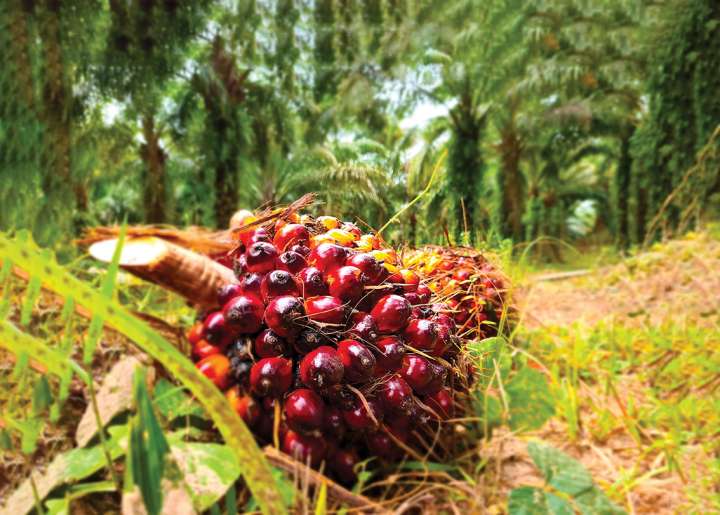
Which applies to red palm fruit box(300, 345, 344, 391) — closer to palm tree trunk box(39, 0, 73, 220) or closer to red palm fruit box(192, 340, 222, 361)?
red palm fruit box(192, 340, 222, 361)

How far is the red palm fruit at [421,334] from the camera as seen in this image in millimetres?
130

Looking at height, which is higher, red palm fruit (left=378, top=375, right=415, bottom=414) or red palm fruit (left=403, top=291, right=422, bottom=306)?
red palm fruit (left=403, top=291, right=422, bottom=306)

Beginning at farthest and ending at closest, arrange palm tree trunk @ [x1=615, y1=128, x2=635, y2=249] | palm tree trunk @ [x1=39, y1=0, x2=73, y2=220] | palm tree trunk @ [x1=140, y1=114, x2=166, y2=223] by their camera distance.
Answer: palm tree trunk @ [x1=615, y1=128, x2=635, y2=249] → palm tree trunk @ [x1=140, y1=114, x2=166, y2=223] → palm tree trunk @ [x1=39, y1=0, x2=73, y2=220]

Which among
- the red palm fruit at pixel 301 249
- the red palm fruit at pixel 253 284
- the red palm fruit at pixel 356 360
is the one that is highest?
the red palm fruit at pixel 301 249

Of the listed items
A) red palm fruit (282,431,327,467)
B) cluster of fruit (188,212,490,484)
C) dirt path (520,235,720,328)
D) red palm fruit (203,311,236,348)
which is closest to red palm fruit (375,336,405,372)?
cluster of fruit (188,212,490,484)

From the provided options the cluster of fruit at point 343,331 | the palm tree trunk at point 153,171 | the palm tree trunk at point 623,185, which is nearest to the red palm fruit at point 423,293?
the cluster of fruit at point 343,331

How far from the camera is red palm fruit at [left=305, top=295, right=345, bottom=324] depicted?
0.13m

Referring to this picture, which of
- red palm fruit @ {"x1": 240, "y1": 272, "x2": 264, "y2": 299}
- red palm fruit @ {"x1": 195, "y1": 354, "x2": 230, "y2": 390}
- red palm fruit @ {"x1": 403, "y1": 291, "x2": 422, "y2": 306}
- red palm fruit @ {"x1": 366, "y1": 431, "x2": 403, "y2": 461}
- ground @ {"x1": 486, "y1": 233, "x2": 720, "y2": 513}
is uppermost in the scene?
red palm fruit @ {"x1": 240, "y1": 272, "x2": 264, "y2": 299}

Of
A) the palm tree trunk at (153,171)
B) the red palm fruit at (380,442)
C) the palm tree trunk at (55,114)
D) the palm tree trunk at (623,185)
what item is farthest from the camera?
the palm tree trunk at (623,185)

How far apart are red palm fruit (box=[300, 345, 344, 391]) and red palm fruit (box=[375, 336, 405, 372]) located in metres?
0.01

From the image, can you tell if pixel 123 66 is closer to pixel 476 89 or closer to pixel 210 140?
pixel 210 140

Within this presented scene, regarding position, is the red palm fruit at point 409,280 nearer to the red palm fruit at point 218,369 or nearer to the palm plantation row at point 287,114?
the palm plantation row at point 287,114

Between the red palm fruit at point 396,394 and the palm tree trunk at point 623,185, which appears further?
the palm tree trunk at point 623,185

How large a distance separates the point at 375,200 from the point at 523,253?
173 millimetres
